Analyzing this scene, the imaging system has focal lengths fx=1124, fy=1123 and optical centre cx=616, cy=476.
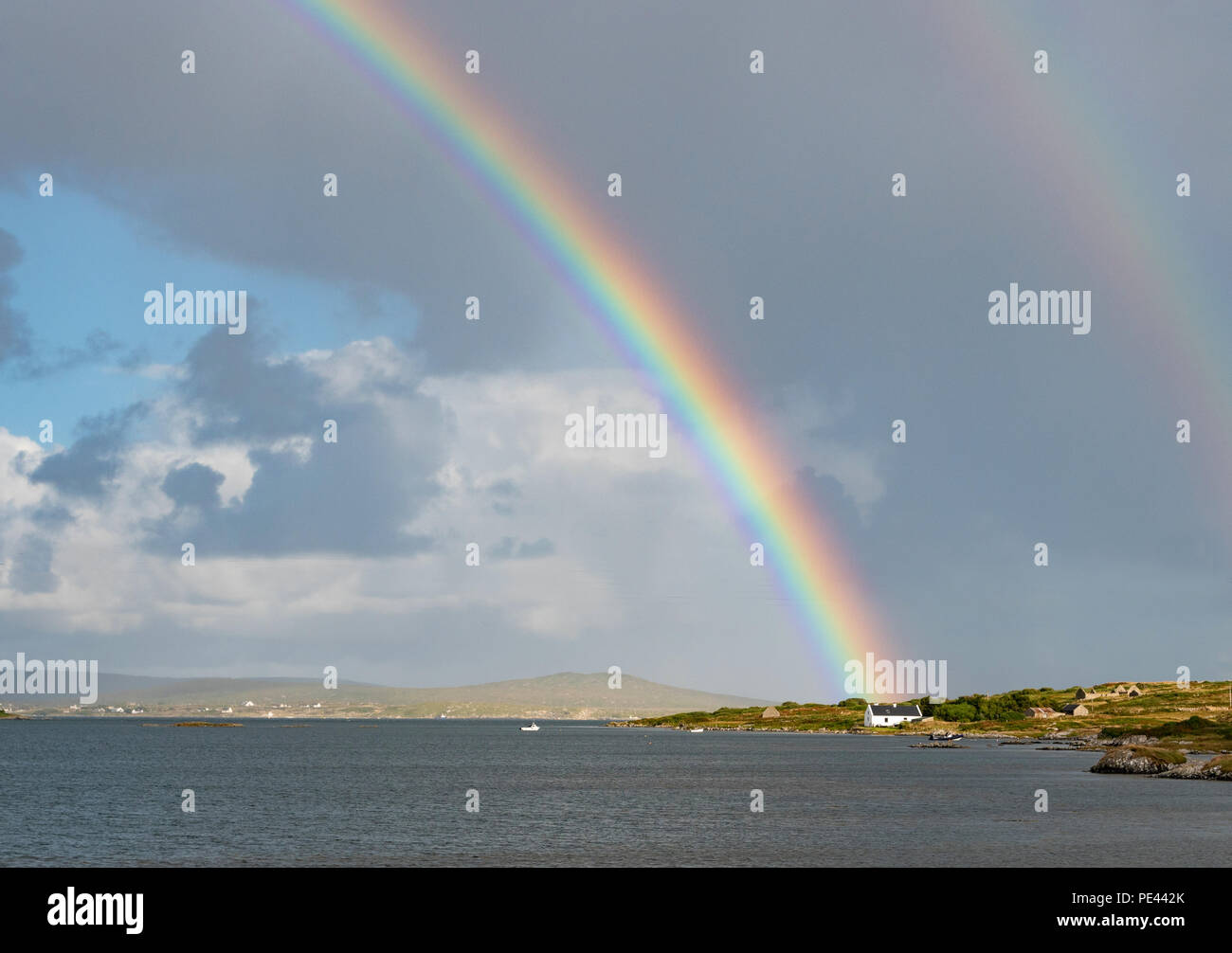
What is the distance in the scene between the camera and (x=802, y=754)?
18950cm

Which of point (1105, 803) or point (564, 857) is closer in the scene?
point (564, 857)

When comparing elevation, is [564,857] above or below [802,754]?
above

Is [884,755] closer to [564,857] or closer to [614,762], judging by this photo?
[614,762]

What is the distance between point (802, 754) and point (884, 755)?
49.9 feet

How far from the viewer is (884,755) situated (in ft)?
589
